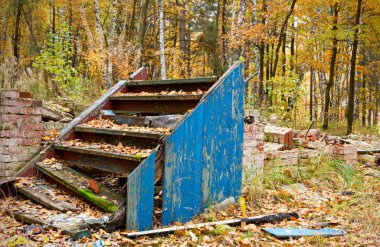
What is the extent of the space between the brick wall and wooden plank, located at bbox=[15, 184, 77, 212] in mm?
2575

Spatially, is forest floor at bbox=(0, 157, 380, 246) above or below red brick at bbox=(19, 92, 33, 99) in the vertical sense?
below

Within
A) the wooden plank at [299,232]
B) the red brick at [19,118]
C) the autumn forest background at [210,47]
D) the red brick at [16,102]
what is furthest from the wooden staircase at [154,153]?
the autumn forest background at [210,47]

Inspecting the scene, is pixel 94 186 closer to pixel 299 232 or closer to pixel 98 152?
pixel 98 152

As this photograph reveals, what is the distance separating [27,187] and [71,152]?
2.16 feet

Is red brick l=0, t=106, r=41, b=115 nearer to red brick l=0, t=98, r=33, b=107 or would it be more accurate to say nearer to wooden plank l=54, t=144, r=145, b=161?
red brick l=0, t=98, r=33, b=107

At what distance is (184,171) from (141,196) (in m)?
0.61

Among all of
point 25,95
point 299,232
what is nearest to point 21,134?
point 25,95

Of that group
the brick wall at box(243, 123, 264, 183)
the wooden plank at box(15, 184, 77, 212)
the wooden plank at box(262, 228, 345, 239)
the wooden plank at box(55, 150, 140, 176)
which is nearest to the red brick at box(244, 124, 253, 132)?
the brick wall at box(243, 123, 264, 183)

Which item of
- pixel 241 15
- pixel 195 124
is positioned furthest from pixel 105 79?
pixel 195 124

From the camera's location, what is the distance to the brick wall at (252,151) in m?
5.06

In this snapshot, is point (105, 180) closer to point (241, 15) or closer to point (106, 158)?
point (106, 158)

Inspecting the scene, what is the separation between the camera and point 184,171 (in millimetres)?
3617

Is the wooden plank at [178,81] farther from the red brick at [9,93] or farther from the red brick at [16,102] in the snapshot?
the red brick at [9,93]

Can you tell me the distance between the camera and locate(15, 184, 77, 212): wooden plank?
3.37 meters
